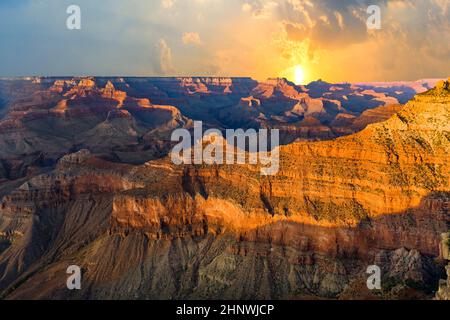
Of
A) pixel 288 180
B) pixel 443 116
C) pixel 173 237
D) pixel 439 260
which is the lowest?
pixel 439 260

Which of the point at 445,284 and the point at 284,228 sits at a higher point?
the point at 284,228

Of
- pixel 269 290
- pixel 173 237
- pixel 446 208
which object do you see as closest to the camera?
pixel 446 208

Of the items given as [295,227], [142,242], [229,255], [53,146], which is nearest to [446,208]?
[295,227]

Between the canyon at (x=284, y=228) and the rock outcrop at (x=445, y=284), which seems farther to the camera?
the canyon at (x=284, y=228)

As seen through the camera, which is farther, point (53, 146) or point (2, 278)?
point (53, 146)

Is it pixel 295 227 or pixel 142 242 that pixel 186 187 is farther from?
pixel 295 227

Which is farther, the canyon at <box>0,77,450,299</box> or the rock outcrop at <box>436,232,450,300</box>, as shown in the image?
the canyon at <box>0,77,450,299</box>

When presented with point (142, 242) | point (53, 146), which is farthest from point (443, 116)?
point (53, 146)

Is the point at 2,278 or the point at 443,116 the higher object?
the point at 443,116

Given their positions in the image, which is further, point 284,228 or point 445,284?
point 284,228
